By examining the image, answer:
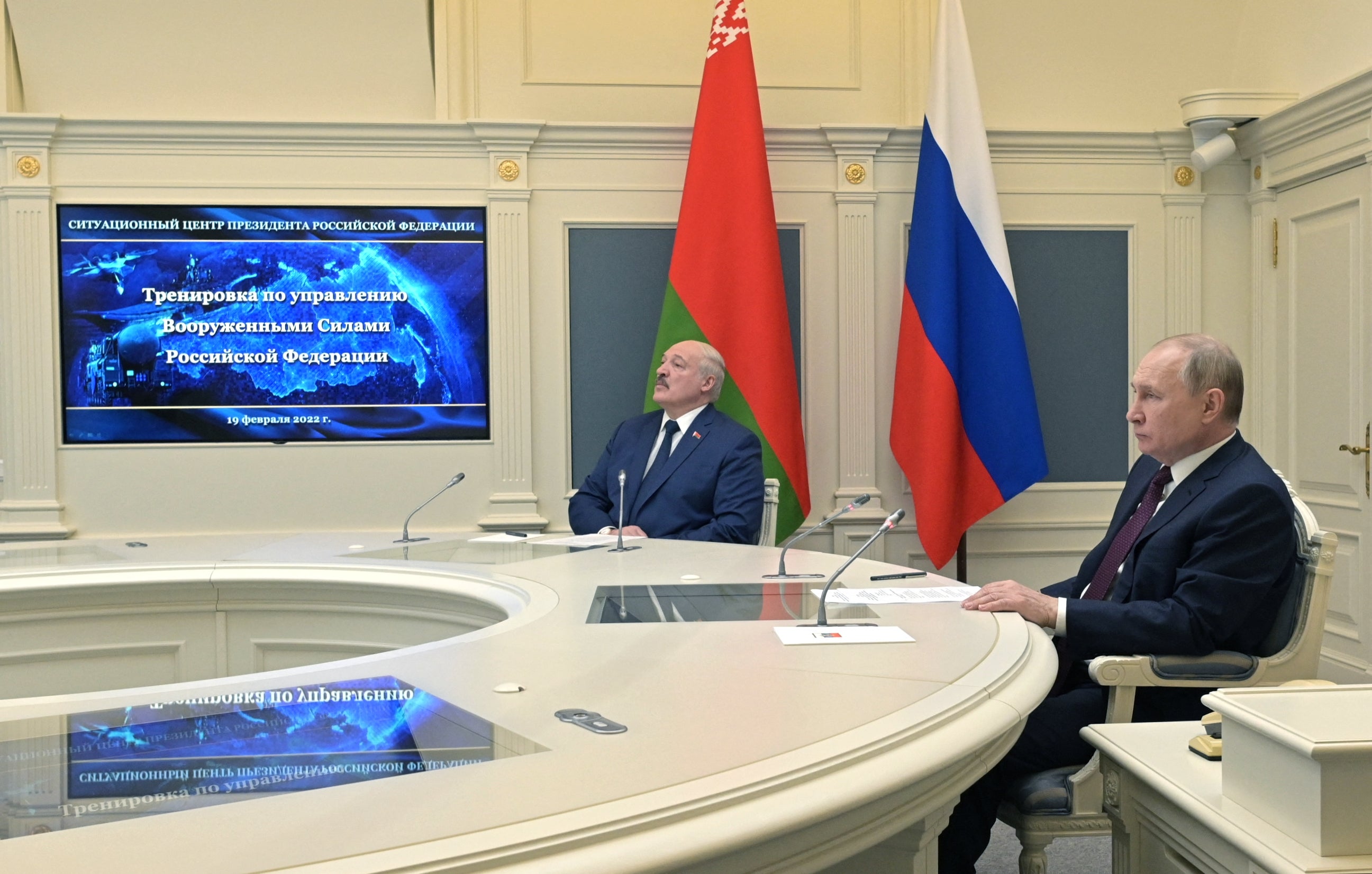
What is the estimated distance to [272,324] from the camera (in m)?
4.71

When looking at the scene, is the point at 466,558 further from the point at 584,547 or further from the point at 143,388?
the point at 143,388

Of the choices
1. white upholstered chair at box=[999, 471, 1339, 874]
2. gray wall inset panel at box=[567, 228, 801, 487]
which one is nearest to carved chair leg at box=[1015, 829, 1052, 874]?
white upholstered chair at box=[999, 471, 1339, 874]

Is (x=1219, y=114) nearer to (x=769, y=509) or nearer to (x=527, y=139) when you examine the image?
(x=769, y=509)

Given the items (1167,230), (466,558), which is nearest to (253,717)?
(466,558)

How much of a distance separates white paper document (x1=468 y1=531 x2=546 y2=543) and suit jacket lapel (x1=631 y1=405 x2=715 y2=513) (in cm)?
52

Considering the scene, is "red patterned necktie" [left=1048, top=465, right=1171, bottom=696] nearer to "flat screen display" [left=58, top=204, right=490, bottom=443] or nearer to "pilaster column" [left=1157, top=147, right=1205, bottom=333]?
"pilaster column" [left=1157, top=147, right=1205, bottom=333]

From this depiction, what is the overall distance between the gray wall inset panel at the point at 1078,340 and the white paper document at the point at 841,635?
133 inches

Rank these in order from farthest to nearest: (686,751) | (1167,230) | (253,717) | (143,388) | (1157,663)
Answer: (1167,230)
(143,388)
(1157,663)
(253,717)
(686,751)

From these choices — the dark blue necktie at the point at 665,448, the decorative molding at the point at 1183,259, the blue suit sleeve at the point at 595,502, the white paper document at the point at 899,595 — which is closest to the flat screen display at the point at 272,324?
the blue suit sleeve at the point at 595,502

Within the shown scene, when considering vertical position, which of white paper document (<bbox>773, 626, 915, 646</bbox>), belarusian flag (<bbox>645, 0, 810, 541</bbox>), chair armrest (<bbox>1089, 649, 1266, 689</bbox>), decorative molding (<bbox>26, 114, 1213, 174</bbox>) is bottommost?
chair armrest (<bbox>1089, 649, 1266, 689</bbox>)

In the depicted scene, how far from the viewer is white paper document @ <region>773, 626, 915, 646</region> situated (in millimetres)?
1808

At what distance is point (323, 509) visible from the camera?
15.5 ft

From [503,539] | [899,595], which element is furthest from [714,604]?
[503,539]

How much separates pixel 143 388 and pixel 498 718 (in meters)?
3.93
